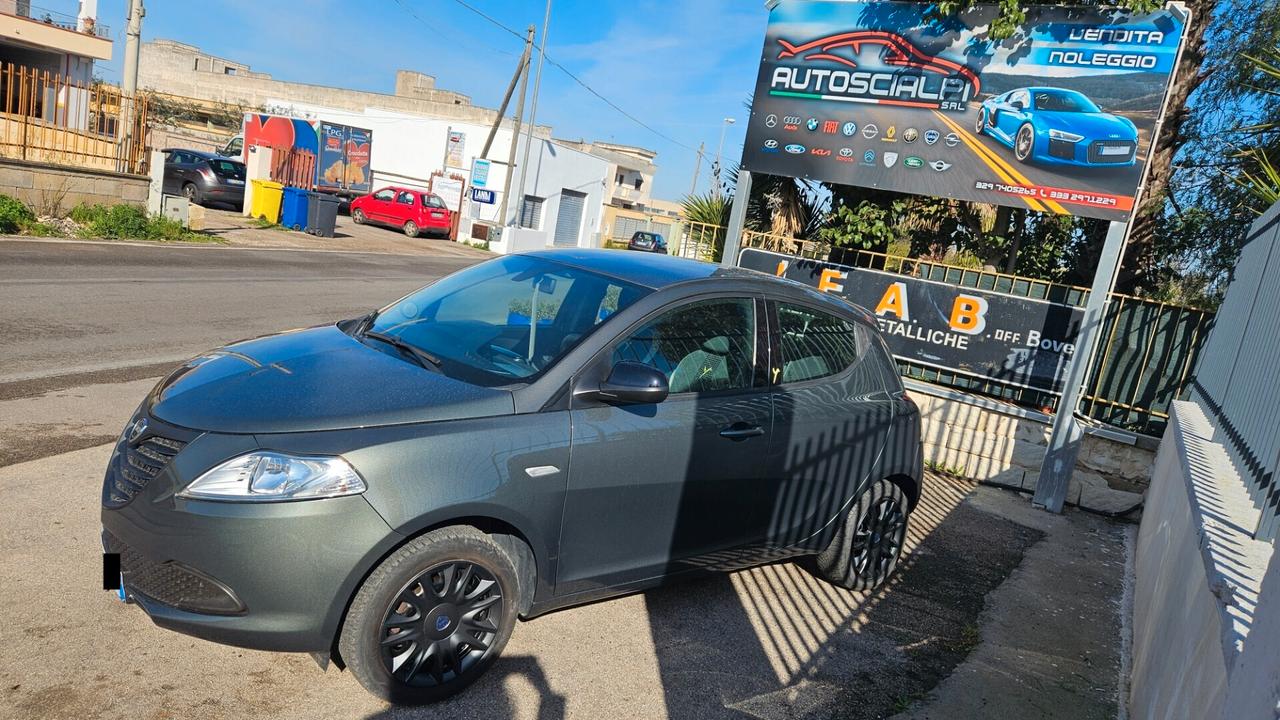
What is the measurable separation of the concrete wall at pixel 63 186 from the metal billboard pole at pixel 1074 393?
631 inches

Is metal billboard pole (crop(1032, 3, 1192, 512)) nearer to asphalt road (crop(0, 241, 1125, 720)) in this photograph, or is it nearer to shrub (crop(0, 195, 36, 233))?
asphalt road (crop(0, 241, 1125, 720))

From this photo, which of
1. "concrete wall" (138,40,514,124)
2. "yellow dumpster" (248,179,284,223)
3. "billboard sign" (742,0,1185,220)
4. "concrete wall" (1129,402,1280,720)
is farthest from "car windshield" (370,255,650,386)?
"concrete wall" (138,40,514,124)

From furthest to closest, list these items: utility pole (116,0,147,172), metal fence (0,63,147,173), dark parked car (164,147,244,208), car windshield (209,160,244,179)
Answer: car windshield (209,160,244,179), dark parked car (164,147,244,208), utility pole (116,0,147,172), metal fence (0,63,147,173)

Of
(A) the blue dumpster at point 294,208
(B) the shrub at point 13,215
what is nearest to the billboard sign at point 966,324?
(B) the shrub at point 13,215

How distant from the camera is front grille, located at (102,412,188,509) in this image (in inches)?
123

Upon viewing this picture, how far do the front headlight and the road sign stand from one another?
33149 mm

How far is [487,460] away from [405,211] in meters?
28.6

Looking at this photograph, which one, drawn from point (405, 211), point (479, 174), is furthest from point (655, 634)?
point (479, 174)

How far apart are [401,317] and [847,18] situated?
622cm

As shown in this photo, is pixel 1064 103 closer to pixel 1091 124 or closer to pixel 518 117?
pixel 1091 124

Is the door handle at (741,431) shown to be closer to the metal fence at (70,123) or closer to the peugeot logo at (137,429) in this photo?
the peugeot logo at (137,429)

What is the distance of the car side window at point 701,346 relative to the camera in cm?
399

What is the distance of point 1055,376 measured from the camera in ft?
26.8

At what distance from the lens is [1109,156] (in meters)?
7.55
